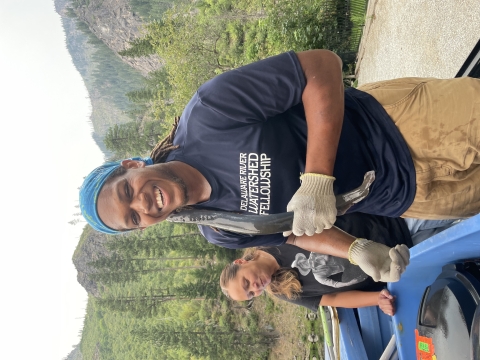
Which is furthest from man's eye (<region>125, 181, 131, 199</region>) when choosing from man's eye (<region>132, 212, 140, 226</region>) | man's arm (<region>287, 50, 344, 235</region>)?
man's arm (<region>287, 50, 344, 235</region>)

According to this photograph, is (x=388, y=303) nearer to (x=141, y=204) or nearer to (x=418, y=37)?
(x=141, y=204)

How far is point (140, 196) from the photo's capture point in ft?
7.49

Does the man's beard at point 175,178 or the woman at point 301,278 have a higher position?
the man's beard at point 175,178

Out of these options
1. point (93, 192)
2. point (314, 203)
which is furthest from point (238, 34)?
point (314, 203)

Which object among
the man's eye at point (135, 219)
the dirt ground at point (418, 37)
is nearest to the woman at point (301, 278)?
the man's eye at point (135, 219)

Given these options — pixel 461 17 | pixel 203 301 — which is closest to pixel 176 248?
pixel 203 301

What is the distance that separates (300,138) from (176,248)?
1550cm

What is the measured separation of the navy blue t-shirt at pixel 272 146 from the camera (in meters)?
1.99

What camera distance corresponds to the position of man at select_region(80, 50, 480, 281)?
6.35ft

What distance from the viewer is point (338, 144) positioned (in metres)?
2.06

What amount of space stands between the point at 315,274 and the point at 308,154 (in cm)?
227

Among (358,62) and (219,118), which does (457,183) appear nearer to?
(219,118)

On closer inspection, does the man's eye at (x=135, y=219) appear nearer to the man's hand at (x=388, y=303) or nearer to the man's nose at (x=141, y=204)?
the man's nose at (x=141, y=204)

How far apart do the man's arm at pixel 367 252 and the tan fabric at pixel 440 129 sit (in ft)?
1.28
